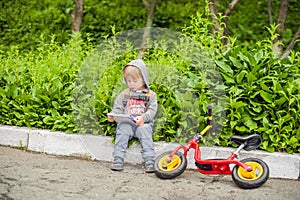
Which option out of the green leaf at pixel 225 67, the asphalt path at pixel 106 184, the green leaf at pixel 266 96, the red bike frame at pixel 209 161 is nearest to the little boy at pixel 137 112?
the asphalt path at pixel 106 184

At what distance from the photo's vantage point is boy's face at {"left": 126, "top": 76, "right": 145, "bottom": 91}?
5.07 m

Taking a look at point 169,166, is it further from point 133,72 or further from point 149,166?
point 133,72

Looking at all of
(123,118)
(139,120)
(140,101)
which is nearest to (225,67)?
(140,101)

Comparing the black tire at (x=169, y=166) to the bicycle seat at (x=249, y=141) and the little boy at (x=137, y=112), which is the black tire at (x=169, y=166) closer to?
the little boy at (x=137, y=112)

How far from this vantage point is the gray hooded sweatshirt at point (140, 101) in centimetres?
504

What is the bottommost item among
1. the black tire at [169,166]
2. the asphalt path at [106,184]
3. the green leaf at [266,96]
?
the asphalt path at [106,184]

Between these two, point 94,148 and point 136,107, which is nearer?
point 136,107

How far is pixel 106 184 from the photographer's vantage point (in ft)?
15.0

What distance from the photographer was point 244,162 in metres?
4.52

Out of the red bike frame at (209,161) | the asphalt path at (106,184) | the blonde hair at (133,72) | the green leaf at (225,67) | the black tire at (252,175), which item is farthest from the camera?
the green leaf at (225,67)

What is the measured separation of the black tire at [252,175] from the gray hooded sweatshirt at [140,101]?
102cm

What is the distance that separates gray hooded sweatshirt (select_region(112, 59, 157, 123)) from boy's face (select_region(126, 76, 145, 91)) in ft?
0.14

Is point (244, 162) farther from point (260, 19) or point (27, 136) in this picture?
point (260, 19)

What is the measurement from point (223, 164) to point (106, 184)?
104cm
